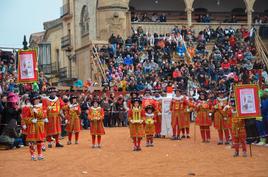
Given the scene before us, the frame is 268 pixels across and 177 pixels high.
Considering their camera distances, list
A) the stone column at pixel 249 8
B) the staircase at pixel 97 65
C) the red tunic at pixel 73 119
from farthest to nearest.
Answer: the stone column at pixel 249 8 → the staircase at pixel 97 65 → the red tunic at pixel 73 119

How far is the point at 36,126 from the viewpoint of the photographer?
675 inches

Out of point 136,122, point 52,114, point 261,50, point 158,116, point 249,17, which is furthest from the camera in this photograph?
point 249,17

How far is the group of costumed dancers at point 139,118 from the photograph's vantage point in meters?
17.2

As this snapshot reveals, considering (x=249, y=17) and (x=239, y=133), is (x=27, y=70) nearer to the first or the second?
(x=239, y=133)

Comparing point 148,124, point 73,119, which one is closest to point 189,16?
point 73,119

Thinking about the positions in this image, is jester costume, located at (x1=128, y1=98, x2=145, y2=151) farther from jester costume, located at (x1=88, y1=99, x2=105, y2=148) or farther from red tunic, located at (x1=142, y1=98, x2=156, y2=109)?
red tunic, located at (x1=142, y1=98, x2=156, y2=109)

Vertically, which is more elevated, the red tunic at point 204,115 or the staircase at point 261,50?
the staircase at point 261,50

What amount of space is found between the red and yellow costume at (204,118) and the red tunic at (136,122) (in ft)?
8.97

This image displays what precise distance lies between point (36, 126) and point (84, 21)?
3037cm

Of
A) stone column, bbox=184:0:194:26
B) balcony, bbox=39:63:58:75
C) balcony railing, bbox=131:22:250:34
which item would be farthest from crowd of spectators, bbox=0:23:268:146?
balcony, bbox=39:63:58:75

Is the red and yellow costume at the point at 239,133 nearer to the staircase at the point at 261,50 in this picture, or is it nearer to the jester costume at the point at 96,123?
the jester costume at the point at 96,123

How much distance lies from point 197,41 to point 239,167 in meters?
25.2

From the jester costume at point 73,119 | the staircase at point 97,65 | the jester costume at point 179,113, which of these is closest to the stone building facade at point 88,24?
the staircase at point 97,65

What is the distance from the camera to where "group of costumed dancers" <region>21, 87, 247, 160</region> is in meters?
17.2
